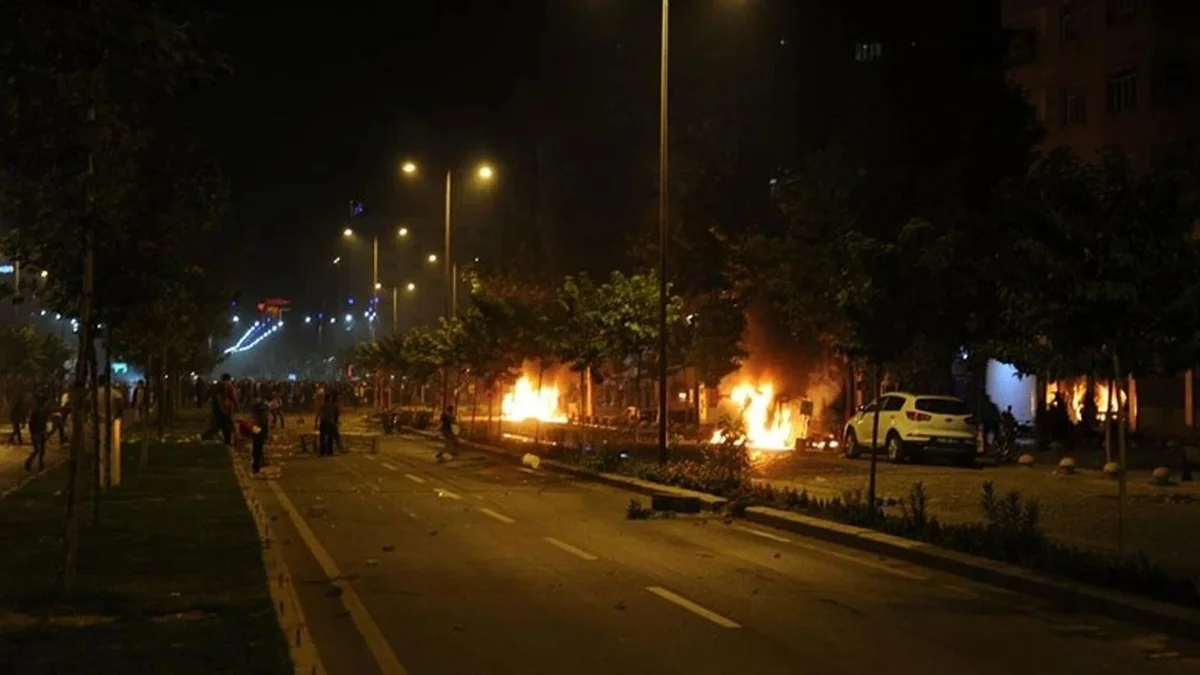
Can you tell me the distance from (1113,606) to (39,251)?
10328 millimetres

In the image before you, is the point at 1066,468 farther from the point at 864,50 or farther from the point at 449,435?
the point at 864,50

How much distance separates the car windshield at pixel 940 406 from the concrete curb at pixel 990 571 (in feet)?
40.8

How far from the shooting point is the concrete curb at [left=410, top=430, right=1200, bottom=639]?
37.4ft

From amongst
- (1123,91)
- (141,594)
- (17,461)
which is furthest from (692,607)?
(1123,91)

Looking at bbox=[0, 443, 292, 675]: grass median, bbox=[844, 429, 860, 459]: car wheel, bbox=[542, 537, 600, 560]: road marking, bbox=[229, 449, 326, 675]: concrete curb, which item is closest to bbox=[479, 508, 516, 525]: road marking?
bbox=[542, 537, 600, 560]: road marking

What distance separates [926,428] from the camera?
3306cm

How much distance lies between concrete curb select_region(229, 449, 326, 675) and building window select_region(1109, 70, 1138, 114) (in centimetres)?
3702

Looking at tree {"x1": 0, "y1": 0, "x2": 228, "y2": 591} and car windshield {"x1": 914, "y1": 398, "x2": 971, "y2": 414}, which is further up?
tree {"x1": 0, "y1": 0, "x2": 228, "y2": 591}

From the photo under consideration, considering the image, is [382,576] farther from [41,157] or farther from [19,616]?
[41,157]

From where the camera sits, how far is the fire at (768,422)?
42.3 metres

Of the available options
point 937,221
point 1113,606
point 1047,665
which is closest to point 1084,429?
point 937,221

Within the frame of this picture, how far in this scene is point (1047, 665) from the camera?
988cm

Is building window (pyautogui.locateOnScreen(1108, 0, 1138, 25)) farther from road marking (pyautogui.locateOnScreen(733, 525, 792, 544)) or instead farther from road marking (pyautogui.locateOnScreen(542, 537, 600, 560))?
road marking (pyautogui.locateOnScreen(542, 537, 600, 560))

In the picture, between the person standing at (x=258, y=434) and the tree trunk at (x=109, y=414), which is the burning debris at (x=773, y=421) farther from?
the tree trunk at (x=109, y=414)
